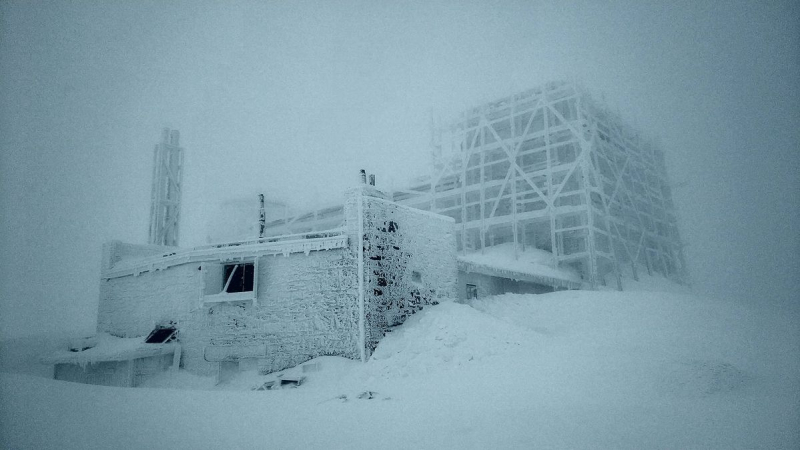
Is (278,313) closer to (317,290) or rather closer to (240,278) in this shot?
(317,290)

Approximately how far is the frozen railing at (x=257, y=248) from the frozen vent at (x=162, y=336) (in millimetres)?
2316

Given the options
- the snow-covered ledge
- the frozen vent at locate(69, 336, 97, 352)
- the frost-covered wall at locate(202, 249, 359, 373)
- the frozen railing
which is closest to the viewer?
the frost-covered wall at locate(202, 249, 359, 373)

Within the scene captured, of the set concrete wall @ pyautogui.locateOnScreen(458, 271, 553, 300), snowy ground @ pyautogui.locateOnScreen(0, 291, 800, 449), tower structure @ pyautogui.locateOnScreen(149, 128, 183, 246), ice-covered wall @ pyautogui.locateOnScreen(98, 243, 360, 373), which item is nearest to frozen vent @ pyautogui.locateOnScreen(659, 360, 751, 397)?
snowy ground @ pyautogui.locateOnScreen(0, 291, 800, 449)

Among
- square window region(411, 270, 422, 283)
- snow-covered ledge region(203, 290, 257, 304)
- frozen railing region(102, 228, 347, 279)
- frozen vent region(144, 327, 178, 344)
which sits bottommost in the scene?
frozen vent region(144, 327, 178, 344)

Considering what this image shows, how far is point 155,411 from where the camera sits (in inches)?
351

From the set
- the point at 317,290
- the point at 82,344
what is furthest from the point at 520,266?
the point at 82,344

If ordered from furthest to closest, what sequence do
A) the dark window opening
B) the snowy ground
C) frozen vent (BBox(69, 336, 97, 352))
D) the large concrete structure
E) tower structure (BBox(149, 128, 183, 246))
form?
tower structure (BBox(149, 128, 183, 246)) < frozen vent (BBox(69, 336, 97, 352)) < the dark window opening < the large concrete structure < the snowy ground

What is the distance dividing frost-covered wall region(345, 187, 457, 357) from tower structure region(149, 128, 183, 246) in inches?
601

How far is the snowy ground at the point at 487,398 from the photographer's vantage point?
6.46m

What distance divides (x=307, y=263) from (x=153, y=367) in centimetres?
671

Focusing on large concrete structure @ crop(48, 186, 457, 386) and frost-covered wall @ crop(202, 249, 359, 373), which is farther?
large concrete structure @ crop(48, 186, 457, 386)

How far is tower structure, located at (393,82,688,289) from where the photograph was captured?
24.8 metres

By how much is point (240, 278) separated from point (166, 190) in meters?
12.5

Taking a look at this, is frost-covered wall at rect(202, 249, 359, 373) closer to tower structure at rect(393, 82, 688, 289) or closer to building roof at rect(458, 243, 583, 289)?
building roof at rect(458, 243, 583, 289)
